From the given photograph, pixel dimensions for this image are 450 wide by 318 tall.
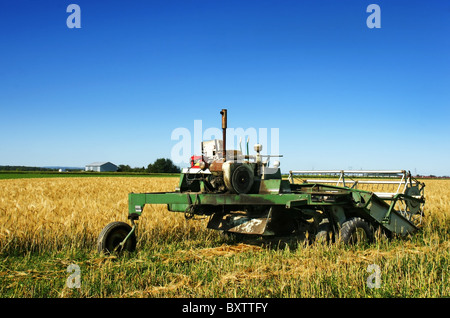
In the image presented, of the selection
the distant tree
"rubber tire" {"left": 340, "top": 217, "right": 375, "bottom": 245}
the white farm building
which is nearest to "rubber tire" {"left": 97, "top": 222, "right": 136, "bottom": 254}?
"rubber tire" {"left": 340, "top": 217, "right": 375, "bottom": 245}

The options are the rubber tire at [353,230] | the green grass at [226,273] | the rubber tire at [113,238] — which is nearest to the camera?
the green grass at [226,273]

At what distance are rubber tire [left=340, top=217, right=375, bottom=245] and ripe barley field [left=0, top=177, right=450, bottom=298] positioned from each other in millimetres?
200

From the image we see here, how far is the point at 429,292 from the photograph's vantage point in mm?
3980

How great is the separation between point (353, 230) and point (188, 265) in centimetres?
309

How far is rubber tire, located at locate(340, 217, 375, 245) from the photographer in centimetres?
672

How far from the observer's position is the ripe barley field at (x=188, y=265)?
4.28 metres

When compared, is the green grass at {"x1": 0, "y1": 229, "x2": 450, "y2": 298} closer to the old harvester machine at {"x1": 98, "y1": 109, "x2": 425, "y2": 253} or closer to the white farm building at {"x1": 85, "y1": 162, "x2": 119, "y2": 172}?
the old harvester machine at {"x1": 98, "y1": 109, "x2": 425, "y2": 253}

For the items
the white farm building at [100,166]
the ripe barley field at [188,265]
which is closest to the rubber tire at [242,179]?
the ripe barley field at [188,265]

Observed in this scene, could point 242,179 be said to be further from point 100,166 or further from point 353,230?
point 100,166

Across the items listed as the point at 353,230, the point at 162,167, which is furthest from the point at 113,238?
the point at 162,167

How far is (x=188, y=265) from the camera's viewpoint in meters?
5.64

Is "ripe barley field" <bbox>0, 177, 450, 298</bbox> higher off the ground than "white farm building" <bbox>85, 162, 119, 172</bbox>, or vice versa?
"white farm building" <bbox>85, 162, 119, 172</bbox>

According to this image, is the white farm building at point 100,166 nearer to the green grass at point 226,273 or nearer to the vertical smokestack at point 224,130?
the green grass at point 226,273

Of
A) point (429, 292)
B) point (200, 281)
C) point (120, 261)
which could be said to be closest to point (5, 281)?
point (120, 261)
